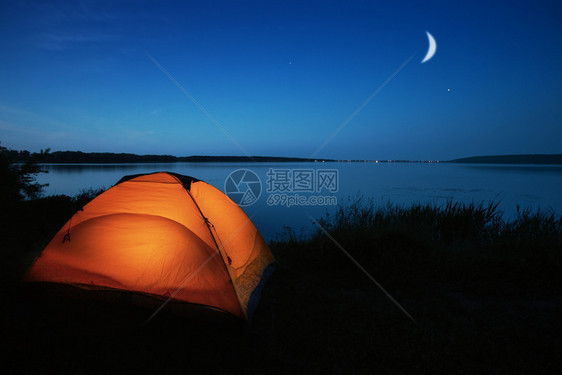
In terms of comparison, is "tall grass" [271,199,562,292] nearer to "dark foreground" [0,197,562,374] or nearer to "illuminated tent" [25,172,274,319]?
"dark foreground" [0,197,562,374]

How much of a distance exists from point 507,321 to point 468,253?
2.21 metres

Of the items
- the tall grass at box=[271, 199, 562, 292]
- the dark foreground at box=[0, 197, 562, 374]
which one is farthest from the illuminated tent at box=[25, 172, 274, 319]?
the tall grass at box=[271, 199, 562, 292]

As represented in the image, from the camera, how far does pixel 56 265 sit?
3807 mm

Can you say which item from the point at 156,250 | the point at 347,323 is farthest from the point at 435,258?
the point at 156,250

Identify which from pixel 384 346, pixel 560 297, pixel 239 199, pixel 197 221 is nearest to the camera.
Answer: pixel 384 346

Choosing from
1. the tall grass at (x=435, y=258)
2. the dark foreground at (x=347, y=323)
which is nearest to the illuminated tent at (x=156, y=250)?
the dark foreground at (x=347, y=323)

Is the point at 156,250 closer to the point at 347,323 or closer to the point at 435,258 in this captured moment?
the point at 347,323

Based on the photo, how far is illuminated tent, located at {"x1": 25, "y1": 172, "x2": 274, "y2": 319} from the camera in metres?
3.44

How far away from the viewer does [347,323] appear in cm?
341

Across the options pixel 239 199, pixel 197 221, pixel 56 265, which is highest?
pixel 197 221

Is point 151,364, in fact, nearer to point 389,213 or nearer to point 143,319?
point 143,319

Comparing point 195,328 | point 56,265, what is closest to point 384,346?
point 195,328

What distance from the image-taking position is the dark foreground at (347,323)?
272 centimetres

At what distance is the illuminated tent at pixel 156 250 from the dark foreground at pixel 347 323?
0.30m
